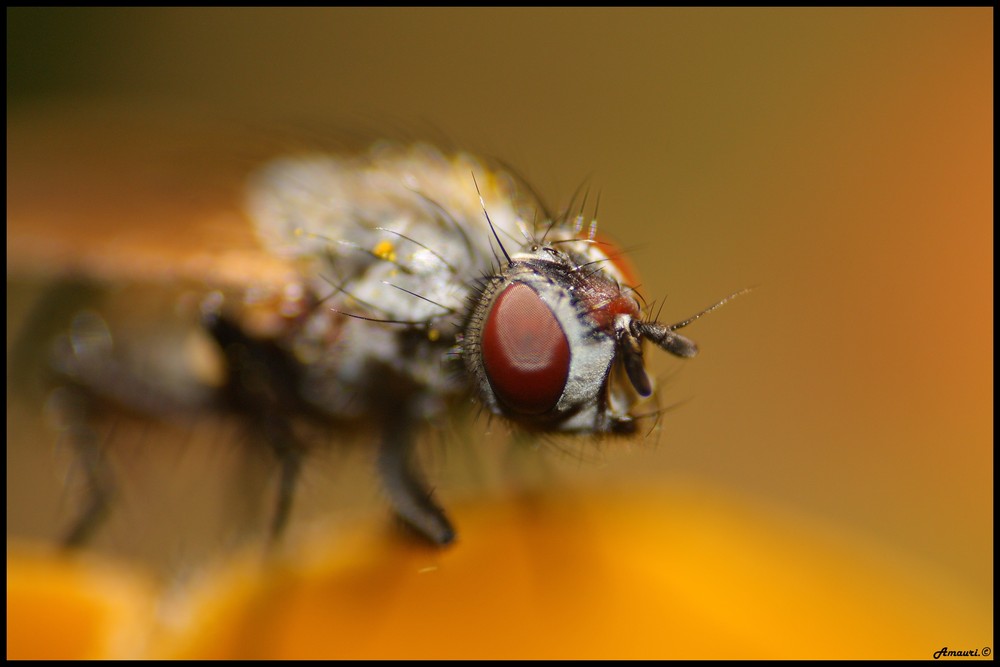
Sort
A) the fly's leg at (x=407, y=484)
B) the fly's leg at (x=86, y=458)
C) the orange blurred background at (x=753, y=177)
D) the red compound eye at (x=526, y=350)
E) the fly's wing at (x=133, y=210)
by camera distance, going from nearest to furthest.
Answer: the red compound eye at (x=526, y=350), the fly's leg at (x=407, y=484), the fly's wing at (x=133, y=210), the fly's leg at (x=86, y=458), the orange blurred background at (x=753, y=177)

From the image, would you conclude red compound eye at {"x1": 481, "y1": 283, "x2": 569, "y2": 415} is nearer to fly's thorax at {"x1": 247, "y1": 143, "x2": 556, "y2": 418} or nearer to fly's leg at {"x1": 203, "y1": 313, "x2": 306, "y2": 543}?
fly's thorax at {"x1": 247, "y1": 143, "x2": 556, "y2": 418}

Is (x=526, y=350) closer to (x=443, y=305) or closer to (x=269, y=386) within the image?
(x=443, y=305)

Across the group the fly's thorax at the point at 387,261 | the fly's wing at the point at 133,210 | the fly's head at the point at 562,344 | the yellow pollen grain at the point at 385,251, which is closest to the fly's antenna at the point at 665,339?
the fly's head at the point at 562,344

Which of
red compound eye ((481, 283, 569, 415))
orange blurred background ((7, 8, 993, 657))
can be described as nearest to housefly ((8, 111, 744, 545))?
red compound eye ((481, 283, 569, 415))

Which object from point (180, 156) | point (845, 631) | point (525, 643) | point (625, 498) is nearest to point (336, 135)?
point (180, 156)

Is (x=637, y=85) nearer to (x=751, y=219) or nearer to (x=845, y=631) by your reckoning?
(x=751, y=219)

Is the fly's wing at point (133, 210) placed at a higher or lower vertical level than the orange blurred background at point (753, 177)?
lower

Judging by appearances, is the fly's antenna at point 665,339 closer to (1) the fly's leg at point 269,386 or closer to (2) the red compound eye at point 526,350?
(2) the red compound eye at point 526,350
